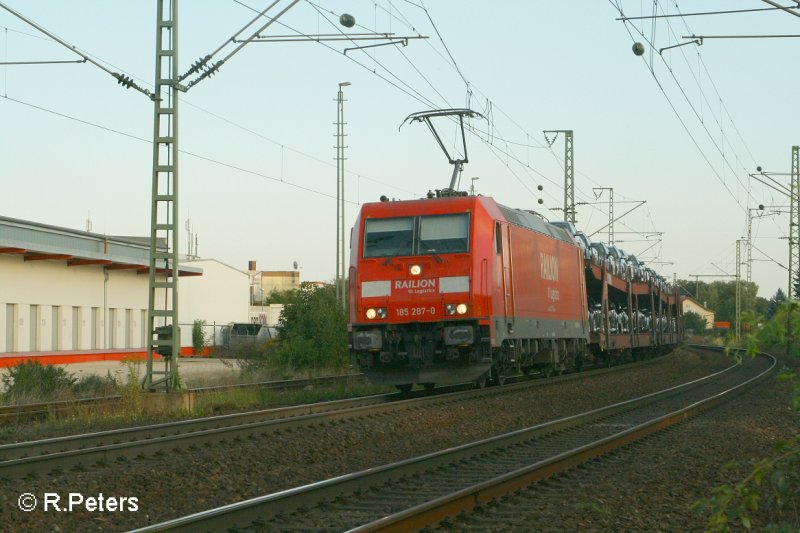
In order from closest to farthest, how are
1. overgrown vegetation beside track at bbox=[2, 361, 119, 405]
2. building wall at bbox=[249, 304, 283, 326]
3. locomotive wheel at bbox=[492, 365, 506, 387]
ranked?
overgrown vegetation beside track at bbox=[2, 361, 119, 405] → locomotive wheel at bbox=[492, 365, 506, 387] → building wall at bbox=[249, 304, 283, 326]

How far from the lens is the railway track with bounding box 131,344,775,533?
25.0 ft

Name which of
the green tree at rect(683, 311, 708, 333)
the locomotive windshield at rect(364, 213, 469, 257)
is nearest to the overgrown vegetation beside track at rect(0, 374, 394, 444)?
the locomotive windshield at rect(364, 213, 469, 257)

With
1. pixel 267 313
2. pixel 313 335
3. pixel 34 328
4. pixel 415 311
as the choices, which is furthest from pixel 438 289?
pixel 267 313

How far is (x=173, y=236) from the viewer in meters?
17.3

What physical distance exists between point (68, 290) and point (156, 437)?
2638 centimetres

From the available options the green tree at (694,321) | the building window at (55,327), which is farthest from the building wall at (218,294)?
the green tree at (694,321)

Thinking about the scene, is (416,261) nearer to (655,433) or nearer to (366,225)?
(366,225)

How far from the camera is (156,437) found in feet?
43.3

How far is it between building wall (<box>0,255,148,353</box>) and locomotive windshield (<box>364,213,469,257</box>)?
18.6 meters

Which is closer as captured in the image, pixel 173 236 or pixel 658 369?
pixel 173 236

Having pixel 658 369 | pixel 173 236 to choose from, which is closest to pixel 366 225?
pixel 173 236

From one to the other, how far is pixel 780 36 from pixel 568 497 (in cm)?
1224

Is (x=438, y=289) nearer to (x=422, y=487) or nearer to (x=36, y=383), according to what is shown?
(x=422, y=487)

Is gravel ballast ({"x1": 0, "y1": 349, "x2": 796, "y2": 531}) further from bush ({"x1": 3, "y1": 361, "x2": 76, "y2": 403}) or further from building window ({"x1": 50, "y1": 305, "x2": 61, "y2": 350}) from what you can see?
building window ({"x1": 50, "y1": 305, "x2": 61, "y2": 350})
